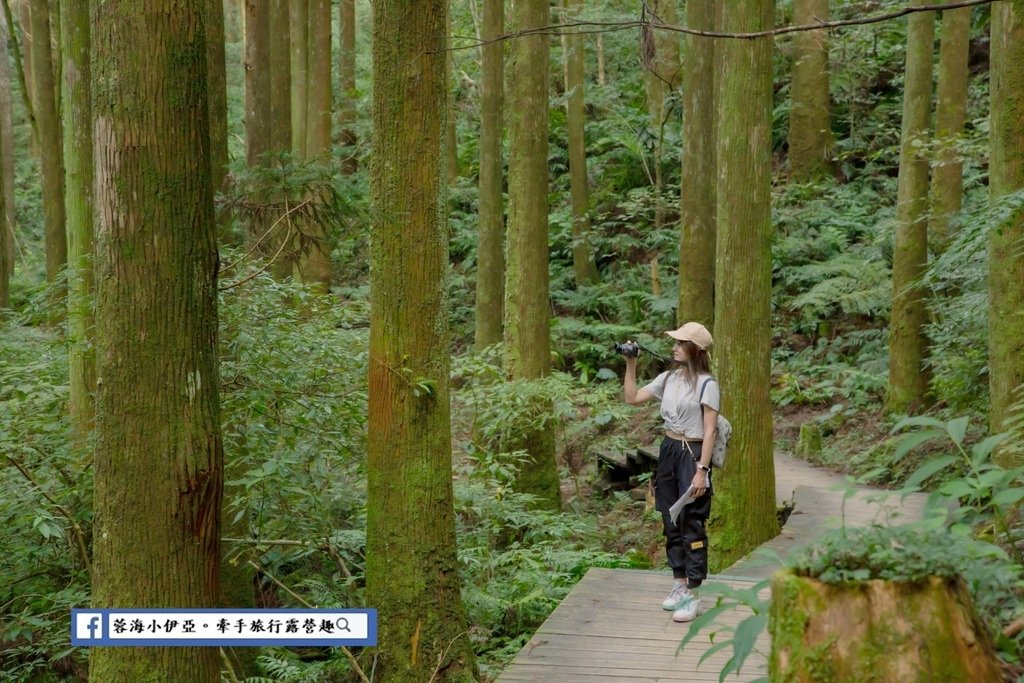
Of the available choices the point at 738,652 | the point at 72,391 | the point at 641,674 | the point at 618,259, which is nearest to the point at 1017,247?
the point at 641,674

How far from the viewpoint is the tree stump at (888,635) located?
9.20ft

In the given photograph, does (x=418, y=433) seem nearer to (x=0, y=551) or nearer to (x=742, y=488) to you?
(x=0, y=551)

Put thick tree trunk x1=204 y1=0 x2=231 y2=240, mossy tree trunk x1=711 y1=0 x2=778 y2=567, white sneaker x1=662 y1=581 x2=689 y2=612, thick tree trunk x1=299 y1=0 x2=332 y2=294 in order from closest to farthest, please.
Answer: white sneaker x1=662 y1=581 x2=689 y2=612
thick tree trunk x1=204 y1=0 x2=231 y2=240
mossy tree trunk x1=711 y1=0 x2=778 y2=567
thick tree trunk x1=299 y1=0 x2=332 y2=294

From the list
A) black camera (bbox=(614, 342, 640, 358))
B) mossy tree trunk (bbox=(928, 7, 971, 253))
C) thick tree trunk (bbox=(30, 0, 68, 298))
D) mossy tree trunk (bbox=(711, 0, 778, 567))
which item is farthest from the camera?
thick tree trunk (bbox=(30, 0, 68, 298))

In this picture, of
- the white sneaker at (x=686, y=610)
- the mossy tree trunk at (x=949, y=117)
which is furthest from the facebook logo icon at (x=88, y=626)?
the mossy tree trunk at (x=949, y=117)

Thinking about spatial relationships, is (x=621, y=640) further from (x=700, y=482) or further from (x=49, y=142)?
(x=49, y=142)

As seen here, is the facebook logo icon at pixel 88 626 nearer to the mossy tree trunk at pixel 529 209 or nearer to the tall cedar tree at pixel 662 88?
the mossy tree trunk at pixel 529 209

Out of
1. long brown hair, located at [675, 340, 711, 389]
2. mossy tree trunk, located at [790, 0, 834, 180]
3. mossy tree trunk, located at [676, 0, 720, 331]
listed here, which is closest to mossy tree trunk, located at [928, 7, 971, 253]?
mossy tree trunk, located at [676, 0, 720, 331]

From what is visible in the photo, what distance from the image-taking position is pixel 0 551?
7.29m

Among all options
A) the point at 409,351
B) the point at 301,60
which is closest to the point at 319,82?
the point at 301,60

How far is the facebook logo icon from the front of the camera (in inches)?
189

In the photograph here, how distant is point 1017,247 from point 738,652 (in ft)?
23.9

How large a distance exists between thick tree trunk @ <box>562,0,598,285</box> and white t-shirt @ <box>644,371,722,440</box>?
Answer: 618 inches

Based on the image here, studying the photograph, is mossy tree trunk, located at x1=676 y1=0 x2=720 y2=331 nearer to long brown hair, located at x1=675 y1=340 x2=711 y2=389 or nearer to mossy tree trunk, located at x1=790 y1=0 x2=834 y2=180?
mossy tree trunk, located at x1=790 y1=0 x2=834 y2=180
